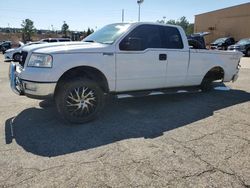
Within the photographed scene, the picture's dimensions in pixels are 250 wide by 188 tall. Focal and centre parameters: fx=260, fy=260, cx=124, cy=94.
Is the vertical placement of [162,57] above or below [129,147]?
above

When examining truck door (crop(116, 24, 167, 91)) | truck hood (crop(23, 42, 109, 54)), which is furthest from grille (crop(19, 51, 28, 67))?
truck door (crop(116, 24, 167, 91))

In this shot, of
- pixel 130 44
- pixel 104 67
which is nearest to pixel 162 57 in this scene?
pixel 130 44

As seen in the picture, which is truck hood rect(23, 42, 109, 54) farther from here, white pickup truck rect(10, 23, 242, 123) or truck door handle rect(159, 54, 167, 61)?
truck door handle rect(159, 54, 167, 61)

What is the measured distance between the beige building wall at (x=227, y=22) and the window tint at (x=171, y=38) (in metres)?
38.0

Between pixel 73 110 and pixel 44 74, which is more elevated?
pixel 44 74

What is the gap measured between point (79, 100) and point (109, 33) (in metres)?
1.66

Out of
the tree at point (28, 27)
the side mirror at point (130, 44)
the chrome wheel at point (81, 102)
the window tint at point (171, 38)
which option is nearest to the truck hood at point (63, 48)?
the side mirror at point (130, 44)

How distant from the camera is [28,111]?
17.4 feet

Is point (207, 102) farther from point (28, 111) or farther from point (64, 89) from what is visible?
point (28, 111)

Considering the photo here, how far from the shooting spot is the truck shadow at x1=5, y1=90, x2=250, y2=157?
3787 mm

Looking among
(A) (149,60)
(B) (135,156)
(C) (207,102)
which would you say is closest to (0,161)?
(B) (135,156)

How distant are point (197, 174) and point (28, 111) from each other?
12.1 feet

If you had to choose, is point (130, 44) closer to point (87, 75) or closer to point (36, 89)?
point (87, 75)

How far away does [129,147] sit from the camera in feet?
12.0
